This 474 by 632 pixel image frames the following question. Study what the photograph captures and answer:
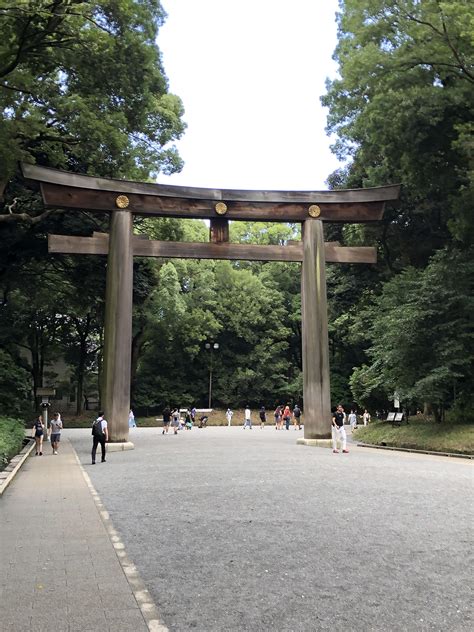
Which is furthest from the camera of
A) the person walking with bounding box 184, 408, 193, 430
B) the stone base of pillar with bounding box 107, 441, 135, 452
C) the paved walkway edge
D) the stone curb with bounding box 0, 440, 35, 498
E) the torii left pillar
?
the person walking with bounding box 184, 408, 193, 430

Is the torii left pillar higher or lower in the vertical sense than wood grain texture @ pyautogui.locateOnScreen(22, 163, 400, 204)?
lower

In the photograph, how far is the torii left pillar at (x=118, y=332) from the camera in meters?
18.1

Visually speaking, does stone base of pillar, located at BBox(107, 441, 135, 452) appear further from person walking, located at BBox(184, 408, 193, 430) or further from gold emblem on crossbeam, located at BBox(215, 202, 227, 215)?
person walking, located at BBox(184, 408, 193, 430)

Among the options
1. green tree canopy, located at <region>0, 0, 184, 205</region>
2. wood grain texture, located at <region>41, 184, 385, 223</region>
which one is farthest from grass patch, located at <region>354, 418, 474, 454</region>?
green tree canopy, located at <region>0, 0, 184, 205</region>

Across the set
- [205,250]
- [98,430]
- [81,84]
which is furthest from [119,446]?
[81,84]

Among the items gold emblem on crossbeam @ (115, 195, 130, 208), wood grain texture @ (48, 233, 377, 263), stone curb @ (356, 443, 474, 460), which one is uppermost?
gold emblem on crossbeam @ (115, 195, 130, 208)

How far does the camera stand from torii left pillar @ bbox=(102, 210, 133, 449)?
18.1 meters

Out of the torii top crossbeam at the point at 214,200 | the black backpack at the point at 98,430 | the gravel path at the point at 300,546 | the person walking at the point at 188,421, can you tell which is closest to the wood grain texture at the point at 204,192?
the torii top crossbeam at the point at 214,200

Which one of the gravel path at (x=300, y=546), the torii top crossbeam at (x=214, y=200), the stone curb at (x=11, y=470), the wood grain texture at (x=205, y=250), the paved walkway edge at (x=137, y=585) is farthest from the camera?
the wood grain texture at (x=205, y=250)

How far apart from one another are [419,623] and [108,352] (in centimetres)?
1544

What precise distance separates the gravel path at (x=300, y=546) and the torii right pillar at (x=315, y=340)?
700 centimetres

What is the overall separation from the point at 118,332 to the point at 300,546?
13.5 meters

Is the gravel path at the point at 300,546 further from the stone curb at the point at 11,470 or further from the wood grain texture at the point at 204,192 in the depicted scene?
the wood grain texture at the point at 204,192

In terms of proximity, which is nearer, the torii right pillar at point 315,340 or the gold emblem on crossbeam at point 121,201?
the gold emblem on crossbeam at point 121,201
